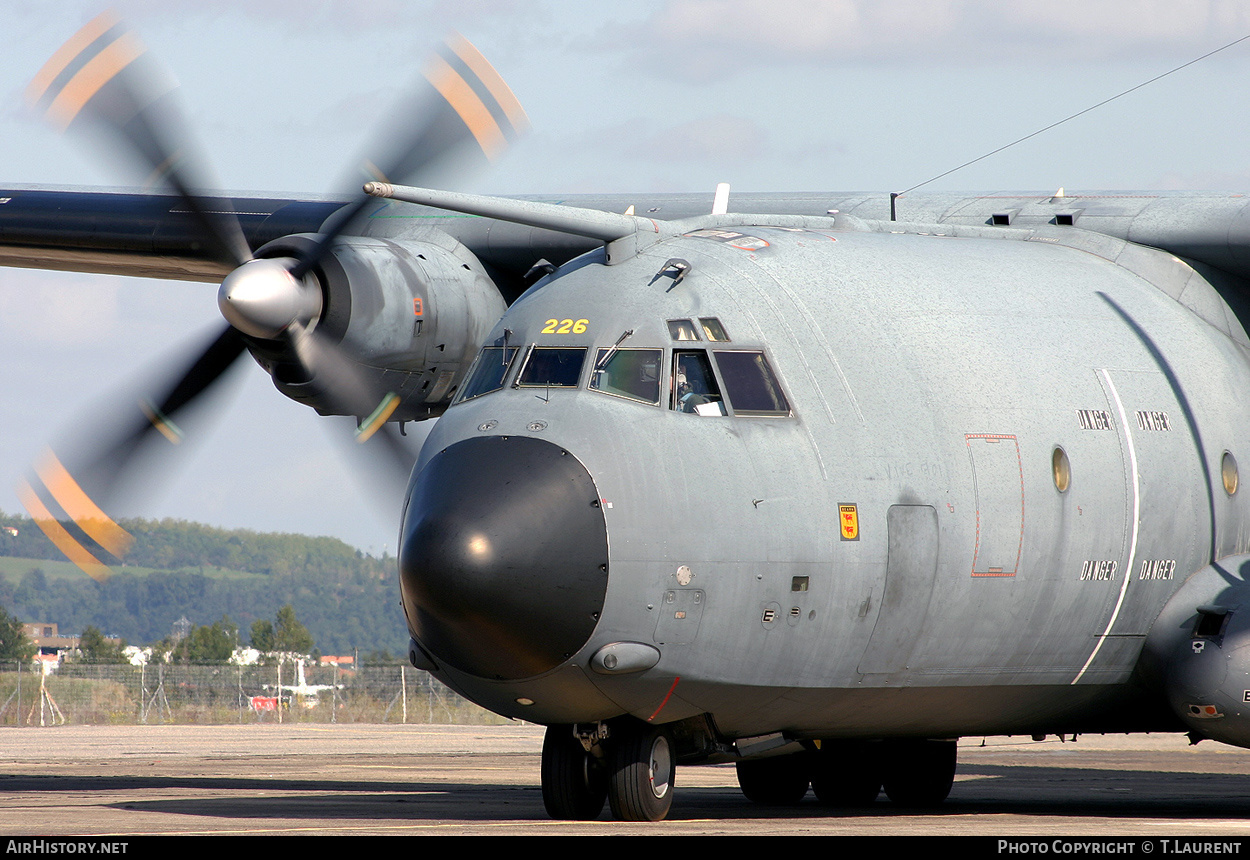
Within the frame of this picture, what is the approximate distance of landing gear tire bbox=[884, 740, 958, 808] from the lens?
53.6 feet

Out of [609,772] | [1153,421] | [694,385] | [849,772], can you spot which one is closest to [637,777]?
[609,772]

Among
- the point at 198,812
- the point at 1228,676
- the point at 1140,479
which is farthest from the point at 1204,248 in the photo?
the point at 198,812

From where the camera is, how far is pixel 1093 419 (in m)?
13.6

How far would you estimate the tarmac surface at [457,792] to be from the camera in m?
11.9

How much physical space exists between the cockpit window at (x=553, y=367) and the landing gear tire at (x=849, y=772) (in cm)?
578

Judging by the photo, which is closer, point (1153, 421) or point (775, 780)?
point (1153, 421)

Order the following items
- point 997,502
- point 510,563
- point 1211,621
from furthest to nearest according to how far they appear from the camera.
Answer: point 1211,621 → point 997,502 → point 510,563

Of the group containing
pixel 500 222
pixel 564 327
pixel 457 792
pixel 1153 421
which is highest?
pixel 500 222

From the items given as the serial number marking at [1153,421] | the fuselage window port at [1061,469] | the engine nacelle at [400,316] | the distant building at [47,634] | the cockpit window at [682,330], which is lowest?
the fuselage window port at [1061,469]

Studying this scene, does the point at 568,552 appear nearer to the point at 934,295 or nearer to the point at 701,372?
the point at 701,372

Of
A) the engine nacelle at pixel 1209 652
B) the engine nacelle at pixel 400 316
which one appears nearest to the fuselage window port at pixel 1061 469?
the engine nacelle at pixel 1209 652

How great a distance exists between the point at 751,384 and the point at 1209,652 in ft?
14.3

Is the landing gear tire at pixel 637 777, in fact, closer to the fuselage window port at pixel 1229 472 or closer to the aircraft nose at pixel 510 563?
the aircraft nose at pixel 510 563

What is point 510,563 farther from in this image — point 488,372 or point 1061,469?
point 1061,469
